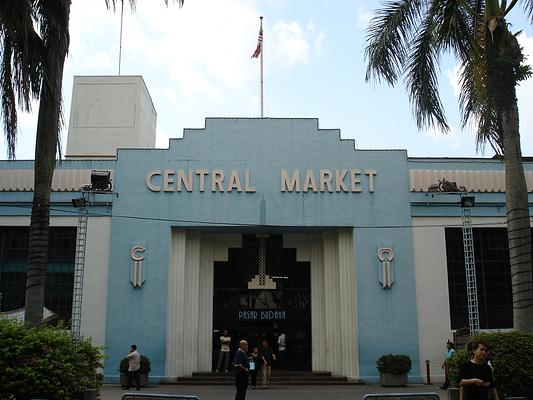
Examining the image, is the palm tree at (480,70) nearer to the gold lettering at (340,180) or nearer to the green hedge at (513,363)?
the green hedge at (513,363)

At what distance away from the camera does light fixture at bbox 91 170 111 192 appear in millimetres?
22062

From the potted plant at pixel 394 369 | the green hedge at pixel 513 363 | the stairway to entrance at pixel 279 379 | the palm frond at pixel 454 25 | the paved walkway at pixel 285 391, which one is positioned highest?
the palm frond at pixel 454 25

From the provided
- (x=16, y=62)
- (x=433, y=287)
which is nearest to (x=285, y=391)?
(x=433, y=287)

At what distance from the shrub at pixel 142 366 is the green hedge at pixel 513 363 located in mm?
12431

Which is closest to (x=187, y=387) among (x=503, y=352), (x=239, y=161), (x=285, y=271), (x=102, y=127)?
(x=285, y=271)

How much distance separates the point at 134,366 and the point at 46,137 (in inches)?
376

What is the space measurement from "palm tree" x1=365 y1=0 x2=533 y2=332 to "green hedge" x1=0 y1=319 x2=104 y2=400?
965 cm

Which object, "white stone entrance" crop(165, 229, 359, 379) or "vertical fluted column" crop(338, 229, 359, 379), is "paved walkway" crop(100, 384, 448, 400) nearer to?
"vertical fluted column" crop(338, 229, 359, 379)

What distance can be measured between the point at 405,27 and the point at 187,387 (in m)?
13.8

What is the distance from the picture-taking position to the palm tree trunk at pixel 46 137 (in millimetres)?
14328

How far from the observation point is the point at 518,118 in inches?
591

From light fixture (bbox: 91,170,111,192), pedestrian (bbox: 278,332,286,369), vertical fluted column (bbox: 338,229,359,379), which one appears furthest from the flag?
pedestrian (bbox: 278,332,286,369)

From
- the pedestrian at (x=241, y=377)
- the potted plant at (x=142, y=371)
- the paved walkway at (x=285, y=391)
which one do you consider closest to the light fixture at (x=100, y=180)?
the potted plant at (x=142, y=371)

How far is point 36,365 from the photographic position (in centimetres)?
1210
